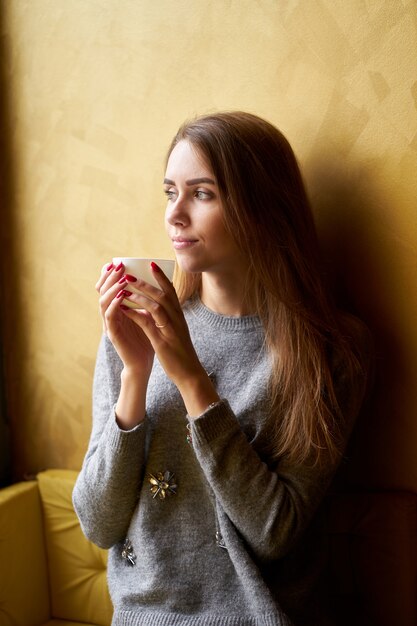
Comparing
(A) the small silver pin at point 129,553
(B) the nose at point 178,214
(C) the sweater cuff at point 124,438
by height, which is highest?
(B) the nose at point 178,214

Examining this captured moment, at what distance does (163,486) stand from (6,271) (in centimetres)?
90

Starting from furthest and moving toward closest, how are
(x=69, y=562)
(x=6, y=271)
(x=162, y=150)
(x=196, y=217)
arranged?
(x=6, y=271)
(x=69, y=562)
(x=162, y=150)
(x=196, y=217)

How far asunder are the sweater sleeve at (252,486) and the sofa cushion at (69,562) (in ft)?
2.00

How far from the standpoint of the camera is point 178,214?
1270 millimetres

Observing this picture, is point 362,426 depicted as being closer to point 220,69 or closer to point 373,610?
point 373,610

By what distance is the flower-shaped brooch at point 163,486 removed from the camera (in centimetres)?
133

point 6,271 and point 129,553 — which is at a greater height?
point 6,271

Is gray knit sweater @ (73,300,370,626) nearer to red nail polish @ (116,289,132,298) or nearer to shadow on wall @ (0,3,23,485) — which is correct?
red nail polish @ (116,289,132,298)

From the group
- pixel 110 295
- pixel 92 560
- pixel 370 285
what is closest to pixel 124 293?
pixel 110 295

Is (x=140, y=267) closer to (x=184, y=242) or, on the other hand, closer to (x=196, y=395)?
(x=184, y=242)

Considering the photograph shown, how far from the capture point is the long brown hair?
1.26 m

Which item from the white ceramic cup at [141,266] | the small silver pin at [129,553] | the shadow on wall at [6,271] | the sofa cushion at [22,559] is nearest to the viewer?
the white ceramic cup at [141,266]

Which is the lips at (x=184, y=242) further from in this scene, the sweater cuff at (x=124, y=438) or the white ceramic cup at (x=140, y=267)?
the sweater cuff at (x=124, y=438)

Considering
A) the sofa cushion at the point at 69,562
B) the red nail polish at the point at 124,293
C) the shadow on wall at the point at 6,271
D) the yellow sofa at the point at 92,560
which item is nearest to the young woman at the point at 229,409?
the red nail polish at the point at 124,293
